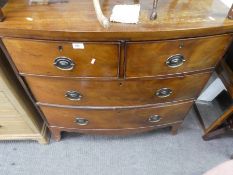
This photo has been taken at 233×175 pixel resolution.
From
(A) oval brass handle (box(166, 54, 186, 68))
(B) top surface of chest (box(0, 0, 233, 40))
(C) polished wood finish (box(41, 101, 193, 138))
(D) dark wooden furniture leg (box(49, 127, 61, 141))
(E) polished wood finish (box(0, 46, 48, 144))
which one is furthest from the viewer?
(D) dark wooden furniture leg (box(49, 127, 61, 141))

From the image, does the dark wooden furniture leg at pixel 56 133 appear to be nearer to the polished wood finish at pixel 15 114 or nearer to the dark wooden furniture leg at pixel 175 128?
the polished wood finish at pixel 15 114

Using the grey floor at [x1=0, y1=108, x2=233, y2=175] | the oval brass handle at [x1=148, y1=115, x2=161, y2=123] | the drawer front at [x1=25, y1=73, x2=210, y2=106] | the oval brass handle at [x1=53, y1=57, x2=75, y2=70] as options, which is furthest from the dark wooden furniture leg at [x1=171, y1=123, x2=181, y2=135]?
the oval brass handle at [x1=53, y1=57, x2=75, y2=70]

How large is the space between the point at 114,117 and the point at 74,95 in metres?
0.27

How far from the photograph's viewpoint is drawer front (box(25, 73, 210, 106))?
86 centimetres

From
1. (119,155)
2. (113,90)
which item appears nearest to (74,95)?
(113,90)

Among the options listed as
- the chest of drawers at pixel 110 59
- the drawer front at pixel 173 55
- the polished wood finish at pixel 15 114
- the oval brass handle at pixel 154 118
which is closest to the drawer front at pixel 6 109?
the polished wood finish at pixel 15 114

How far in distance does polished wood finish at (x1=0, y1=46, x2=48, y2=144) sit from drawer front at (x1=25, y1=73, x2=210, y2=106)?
0.37ft

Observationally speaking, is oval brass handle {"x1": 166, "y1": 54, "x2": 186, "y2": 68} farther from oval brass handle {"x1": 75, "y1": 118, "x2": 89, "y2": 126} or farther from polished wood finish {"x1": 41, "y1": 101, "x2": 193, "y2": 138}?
oval brass handle {"x1": 75, "y1": 118, "x2": 89, "y2": 126}

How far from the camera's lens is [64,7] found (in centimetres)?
74

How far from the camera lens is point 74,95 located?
928 millimetres

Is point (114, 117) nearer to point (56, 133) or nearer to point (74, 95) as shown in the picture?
point (74, 95)

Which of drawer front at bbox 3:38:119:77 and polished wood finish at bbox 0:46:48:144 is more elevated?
drawer front at bbox 3:38:119:77

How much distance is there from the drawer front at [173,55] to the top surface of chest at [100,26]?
0.13 feet

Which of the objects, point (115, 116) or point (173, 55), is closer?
point (173, 55)
